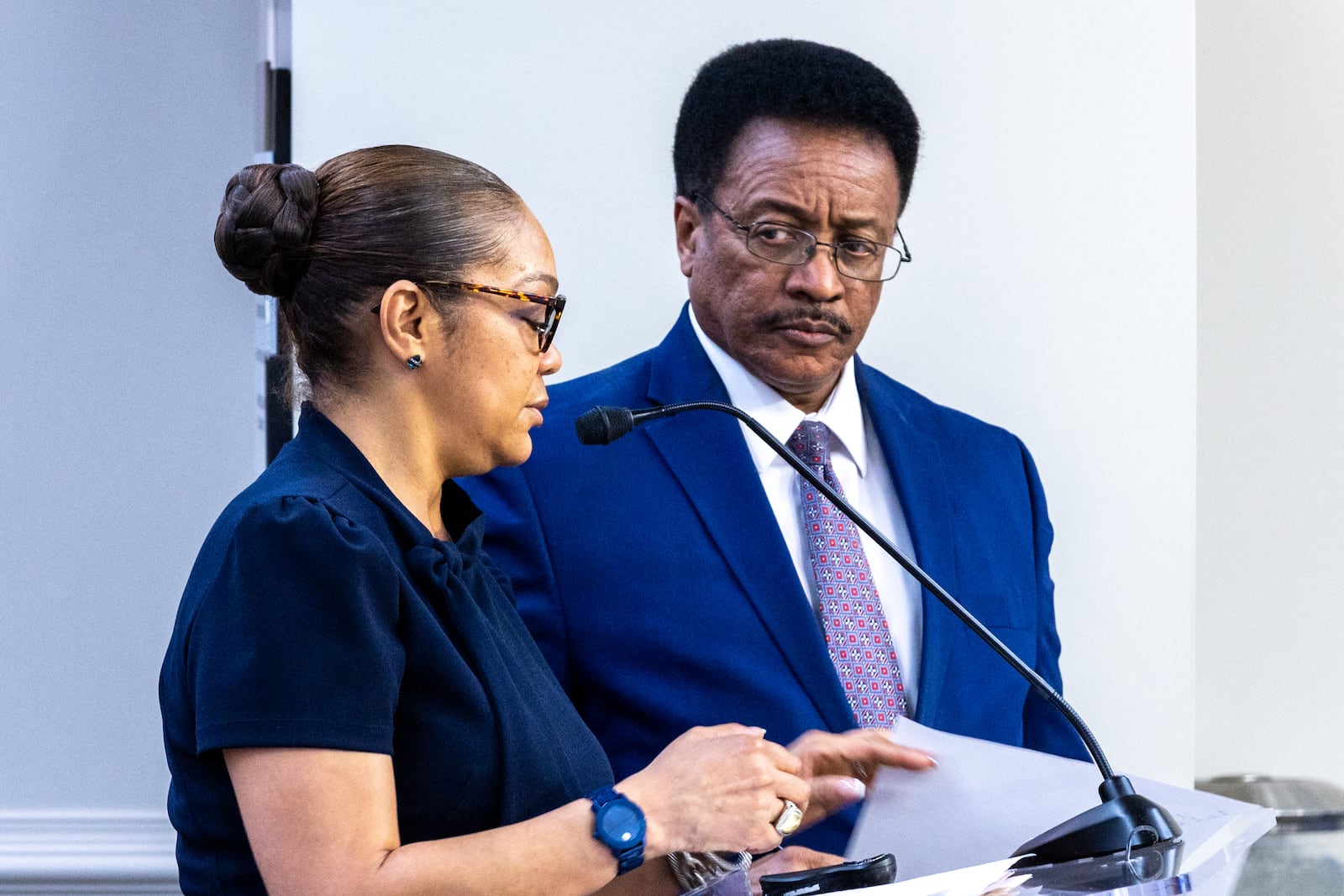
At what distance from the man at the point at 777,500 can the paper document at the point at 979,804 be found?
351 mm

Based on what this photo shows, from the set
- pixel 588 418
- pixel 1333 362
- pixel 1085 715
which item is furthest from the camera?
pixel 1333 362

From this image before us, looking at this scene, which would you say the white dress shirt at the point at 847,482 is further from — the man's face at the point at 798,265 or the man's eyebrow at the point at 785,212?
the man's eyebrow at the point at 785,212

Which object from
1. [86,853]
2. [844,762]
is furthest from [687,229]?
[86,853]

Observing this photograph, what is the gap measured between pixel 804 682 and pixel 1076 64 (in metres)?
1.12

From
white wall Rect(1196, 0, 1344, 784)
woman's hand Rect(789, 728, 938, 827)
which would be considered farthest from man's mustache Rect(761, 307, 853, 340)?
white wall Rect(1196, 0, 1344, 784)

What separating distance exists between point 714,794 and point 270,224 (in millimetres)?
554

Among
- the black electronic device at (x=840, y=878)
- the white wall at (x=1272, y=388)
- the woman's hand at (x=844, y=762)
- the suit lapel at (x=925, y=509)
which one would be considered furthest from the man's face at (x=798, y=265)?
the white wall at (x=1272, y=388)

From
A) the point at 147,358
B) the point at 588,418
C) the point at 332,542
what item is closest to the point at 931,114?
the point at 588,418

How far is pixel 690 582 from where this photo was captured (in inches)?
58.6

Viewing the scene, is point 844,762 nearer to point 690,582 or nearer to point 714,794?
point 714,794

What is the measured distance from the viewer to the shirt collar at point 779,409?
5.20 feet

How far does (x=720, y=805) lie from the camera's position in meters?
0.96

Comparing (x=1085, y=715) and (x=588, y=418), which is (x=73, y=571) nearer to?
(x=588, y=418)

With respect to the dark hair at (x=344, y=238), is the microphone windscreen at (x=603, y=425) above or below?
below
